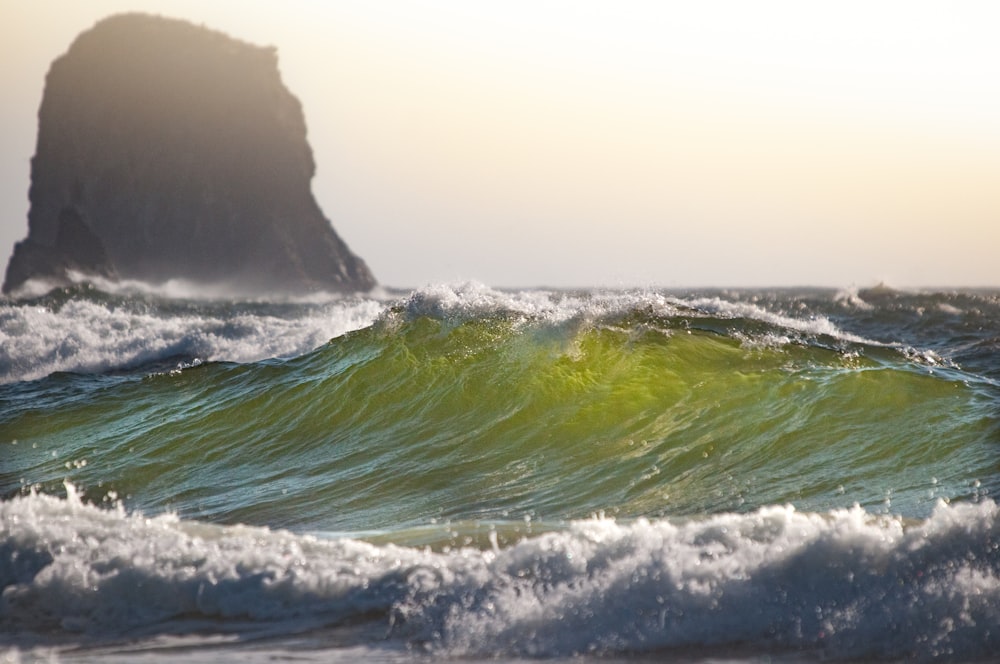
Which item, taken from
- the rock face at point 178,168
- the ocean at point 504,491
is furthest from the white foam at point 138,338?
the rock face at point 178,168

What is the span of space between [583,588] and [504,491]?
131 inches

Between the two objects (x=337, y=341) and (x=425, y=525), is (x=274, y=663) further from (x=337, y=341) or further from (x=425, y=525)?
(x=337, y=341)

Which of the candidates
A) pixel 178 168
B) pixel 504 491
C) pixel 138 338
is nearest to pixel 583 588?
pixel 504 491

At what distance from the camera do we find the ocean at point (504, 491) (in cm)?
471

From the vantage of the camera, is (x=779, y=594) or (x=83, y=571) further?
(x=83, y=571)

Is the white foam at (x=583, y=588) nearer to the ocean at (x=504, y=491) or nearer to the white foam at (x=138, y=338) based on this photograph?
the ocean at (x=504, y=491)

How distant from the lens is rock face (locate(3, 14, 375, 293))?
81.4m

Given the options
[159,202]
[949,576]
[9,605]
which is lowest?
[9,605]

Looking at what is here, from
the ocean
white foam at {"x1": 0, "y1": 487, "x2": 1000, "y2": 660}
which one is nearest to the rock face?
the ocean

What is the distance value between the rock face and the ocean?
69145 mm

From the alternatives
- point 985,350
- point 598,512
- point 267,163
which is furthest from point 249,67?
point 598,512

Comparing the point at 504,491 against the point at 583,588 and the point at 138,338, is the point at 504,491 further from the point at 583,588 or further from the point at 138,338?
the point at 138,338

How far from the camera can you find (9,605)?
5379mm

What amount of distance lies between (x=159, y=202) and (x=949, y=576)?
88345 millimetres
